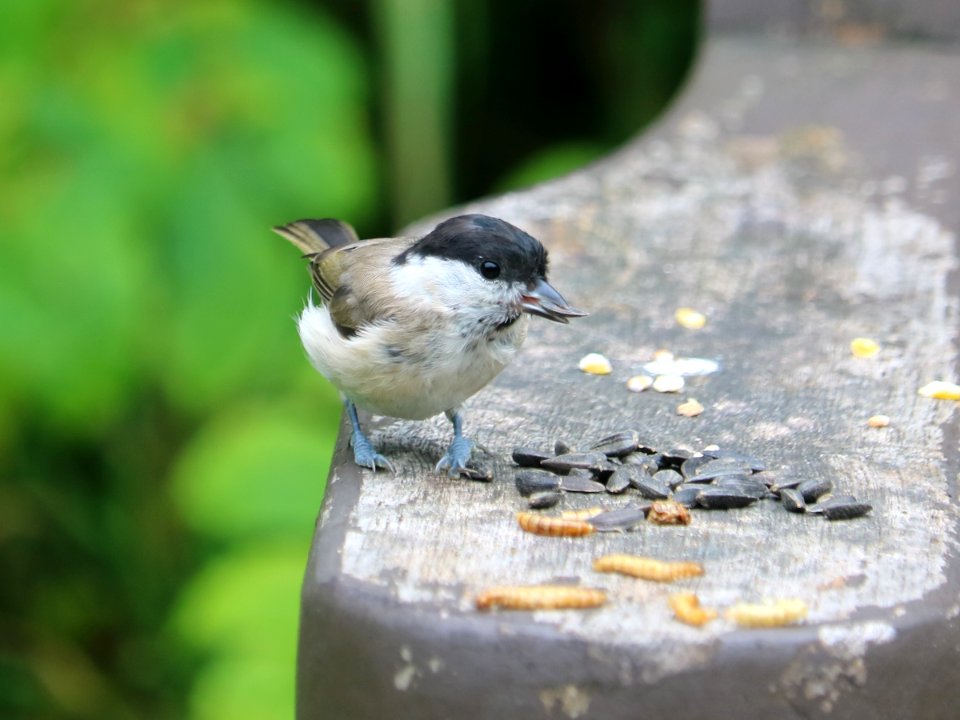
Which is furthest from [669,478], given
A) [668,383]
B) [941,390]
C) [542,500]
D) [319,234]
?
[319,234]

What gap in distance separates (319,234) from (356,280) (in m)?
0.56

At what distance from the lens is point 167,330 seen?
4.12 metres

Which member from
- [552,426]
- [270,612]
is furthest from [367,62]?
[552,426]

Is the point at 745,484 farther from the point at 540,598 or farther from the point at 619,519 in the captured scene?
the point at 540,598

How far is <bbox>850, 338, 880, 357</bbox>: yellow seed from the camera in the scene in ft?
9.53

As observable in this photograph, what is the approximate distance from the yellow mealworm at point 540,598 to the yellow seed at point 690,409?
2.97 ft

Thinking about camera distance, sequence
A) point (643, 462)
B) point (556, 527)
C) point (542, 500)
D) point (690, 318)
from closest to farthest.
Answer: point (556, 527) → point (542, 500) → point (643, 462) → point (690, 318)

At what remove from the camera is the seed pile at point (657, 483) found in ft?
7.11

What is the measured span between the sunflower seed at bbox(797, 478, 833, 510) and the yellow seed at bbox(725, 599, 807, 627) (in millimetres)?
435

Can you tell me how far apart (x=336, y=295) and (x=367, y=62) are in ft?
10.6

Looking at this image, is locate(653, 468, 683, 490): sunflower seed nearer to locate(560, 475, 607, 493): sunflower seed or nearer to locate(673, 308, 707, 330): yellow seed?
locate(560, 475, 607, 493): sunflower seed

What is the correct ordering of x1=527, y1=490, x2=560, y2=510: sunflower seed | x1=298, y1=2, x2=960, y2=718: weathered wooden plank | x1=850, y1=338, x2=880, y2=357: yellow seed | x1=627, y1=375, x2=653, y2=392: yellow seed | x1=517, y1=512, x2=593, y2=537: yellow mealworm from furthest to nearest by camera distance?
x1=850, y1=338, x2=880, y2=357: yellow seed → x1=627, y1=375, x2=653, y2=392: yellow seed → x1=527, y1=490, x2=560, y2=510: sunflower seed → x1=517, y1=512, x2=593, y2=537: yellow mealworm → x1=298, y1=2, x2=960, y2=718: weathered wooden plank

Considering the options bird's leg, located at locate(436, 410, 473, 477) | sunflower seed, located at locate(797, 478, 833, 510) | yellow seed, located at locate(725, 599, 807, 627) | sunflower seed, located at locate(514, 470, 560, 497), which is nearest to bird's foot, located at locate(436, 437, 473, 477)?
bird's leg, located at locate(436, 410, 473, 477)

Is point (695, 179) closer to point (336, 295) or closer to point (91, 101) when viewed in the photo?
point (336, 295)
